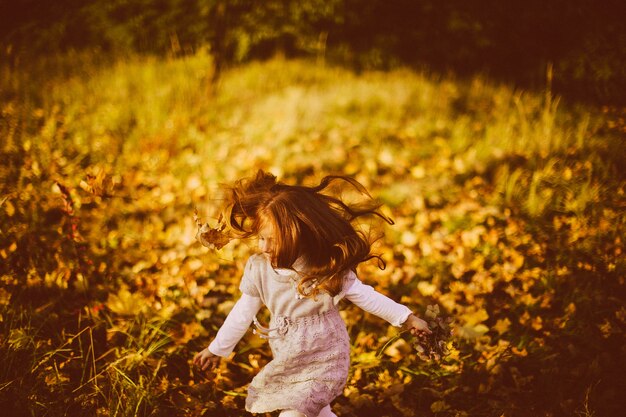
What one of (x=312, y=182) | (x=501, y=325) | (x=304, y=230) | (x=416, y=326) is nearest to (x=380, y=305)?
(x=416, y=326)

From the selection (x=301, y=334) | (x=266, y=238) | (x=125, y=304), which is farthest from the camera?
(x=125, y=304)

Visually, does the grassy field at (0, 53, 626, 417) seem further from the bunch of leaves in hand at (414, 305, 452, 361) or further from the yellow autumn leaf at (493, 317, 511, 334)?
the bunch of leaves in hand at (414, 305, 452, 361)

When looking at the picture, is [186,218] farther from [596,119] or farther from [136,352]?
[596,119]

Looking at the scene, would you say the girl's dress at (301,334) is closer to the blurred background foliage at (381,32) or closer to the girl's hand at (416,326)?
the girl's hand at (416,326)

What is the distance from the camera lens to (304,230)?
164cm

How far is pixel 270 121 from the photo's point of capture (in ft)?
15.3

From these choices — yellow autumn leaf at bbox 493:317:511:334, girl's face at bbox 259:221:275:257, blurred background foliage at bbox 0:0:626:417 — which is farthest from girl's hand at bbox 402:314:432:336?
yellow autumn leaf at bbox 493:317:511:334

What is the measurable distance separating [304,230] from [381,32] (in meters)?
5.01

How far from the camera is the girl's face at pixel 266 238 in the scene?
1.61 meters

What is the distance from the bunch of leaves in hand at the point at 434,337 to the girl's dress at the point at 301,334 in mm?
106

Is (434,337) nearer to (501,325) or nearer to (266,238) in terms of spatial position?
(266,238)

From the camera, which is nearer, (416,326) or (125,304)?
(416,326)

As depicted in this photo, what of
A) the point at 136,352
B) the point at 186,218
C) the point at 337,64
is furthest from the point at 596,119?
the point at 136,352

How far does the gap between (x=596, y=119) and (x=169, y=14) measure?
495cm
